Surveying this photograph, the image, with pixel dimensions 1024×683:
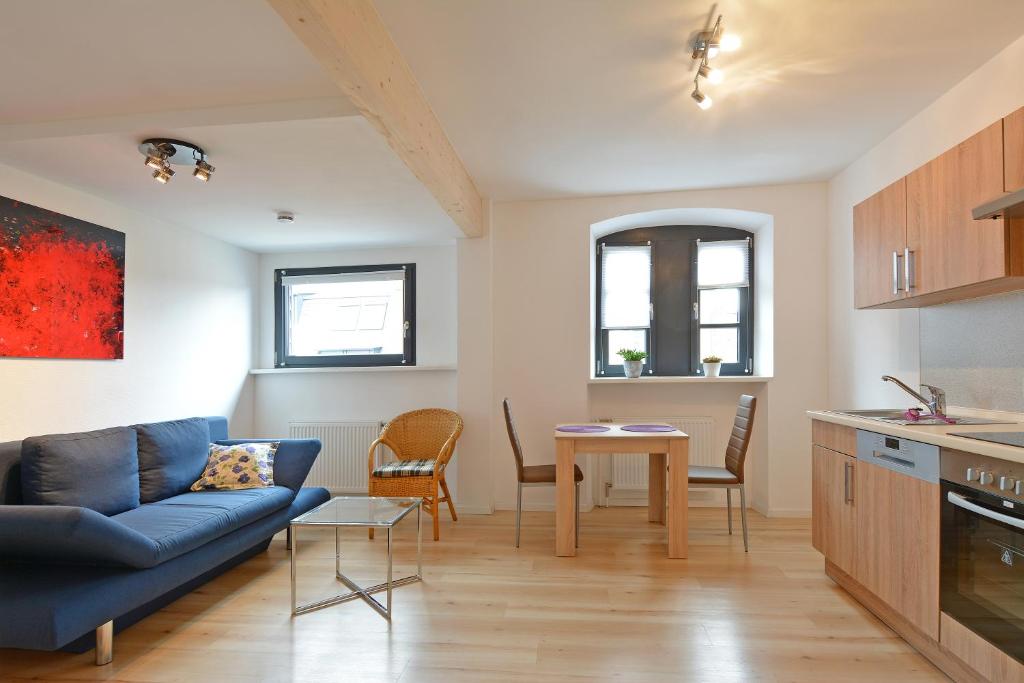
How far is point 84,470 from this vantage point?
9.56ft

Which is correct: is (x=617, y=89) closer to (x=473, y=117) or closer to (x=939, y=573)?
(x=473, y=117)

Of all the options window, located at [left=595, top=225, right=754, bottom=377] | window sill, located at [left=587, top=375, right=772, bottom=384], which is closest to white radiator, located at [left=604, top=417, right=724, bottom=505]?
window sill, located at [left=587, top=375, right=772, bottom=384]

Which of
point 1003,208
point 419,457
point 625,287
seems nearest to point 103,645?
point 419,457

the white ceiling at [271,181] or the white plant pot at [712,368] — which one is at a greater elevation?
the white ceiling at [271,181]

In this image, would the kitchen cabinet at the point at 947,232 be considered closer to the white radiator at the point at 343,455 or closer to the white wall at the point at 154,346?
the white radiator at the point at 343,455

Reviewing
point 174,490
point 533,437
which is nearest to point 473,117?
point 533,437

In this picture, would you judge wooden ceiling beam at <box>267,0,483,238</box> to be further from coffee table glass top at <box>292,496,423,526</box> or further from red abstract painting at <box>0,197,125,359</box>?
red abstract painting at <box>0,197,125,359</box>

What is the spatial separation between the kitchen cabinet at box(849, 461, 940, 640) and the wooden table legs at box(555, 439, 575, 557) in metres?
1.54

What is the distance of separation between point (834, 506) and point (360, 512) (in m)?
2.47

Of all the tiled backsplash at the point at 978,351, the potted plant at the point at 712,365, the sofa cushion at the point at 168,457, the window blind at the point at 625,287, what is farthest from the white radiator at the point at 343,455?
the tiled backsplash at the point at 978,351

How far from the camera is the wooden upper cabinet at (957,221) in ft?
7.14

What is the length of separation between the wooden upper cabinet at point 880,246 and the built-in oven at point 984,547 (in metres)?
1.10

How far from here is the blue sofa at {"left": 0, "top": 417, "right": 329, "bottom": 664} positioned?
6.91ft

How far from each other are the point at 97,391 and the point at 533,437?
3.07 metres
